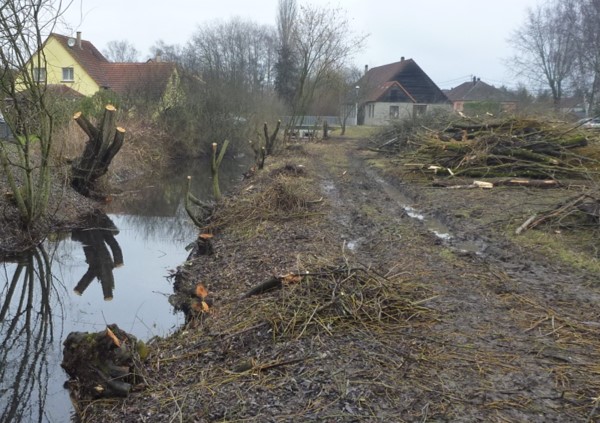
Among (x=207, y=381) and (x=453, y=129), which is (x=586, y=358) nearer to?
(x=207, y=381)

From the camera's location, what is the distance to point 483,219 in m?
11.2

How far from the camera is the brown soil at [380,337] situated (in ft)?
13.9

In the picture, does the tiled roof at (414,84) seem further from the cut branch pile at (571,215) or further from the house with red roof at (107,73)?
the cut branch pile at (571,215)

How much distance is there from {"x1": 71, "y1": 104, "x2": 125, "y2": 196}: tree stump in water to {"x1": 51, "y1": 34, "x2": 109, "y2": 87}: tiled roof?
25.0m

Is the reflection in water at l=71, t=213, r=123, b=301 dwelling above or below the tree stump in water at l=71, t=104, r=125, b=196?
below

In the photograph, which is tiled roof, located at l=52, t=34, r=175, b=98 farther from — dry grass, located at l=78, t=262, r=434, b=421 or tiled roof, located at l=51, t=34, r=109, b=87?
dry grass, located at l=78, t=262, r=434, b=421

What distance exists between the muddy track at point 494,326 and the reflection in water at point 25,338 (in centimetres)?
393

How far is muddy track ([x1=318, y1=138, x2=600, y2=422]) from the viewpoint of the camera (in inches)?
165

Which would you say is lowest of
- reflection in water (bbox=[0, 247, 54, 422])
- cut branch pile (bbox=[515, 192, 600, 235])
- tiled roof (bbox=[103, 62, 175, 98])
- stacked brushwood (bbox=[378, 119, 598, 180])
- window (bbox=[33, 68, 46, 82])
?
reflection in water (bbox=[0, 247, 54, 422])

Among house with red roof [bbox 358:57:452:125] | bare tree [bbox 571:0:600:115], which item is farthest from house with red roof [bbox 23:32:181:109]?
bare tree [bbox 571:0:600:115]

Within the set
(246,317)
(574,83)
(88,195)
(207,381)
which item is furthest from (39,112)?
(574,83)

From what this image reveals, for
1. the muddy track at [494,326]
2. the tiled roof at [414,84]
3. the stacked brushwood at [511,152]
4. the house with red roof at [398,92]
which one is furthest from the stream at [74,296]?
the tiled roof at [414,84]

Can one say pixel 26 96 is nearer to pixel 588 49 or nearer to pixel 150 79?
pixel 150 79

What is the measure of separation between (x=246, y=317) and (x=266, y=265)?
6.64 feet
